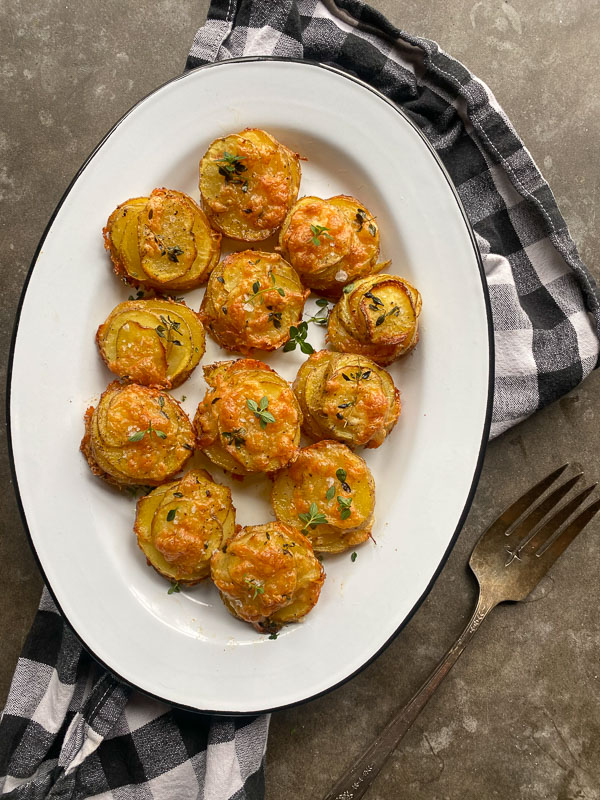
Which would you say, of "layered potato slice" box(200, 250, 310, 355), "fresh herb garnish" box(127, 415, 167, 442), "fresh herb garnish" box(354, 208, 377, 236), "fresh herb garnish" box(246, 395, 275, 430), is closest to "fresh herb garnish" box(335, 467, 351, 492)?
"fresh herb garnish" box(246, 395, 275, 430)

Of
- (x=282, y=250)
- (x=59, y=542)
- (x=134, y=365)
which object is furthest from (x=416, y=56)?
(x=59, y=542)

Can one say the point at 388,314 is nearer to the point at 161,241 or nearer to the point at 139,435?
the point at 161,241

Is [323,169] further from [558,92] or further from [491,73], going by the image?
[558,92]

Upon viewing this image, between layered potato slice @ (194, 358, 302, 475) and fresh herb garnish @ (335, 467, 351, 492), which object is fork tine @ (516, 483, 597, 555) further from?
layered potato slice @ (194, 358, 302, 475)

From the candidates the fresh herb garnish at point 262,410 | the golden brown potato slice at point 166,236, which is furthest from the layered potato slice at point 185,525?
the golden brown potato slice at point 166,236

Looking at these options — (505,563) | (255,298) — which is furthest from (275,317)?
(505,563)

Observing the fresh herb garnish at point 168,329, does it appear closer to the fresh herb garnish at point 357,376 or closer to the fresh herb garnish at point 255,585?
the fresh herb garnish at point 357,376
